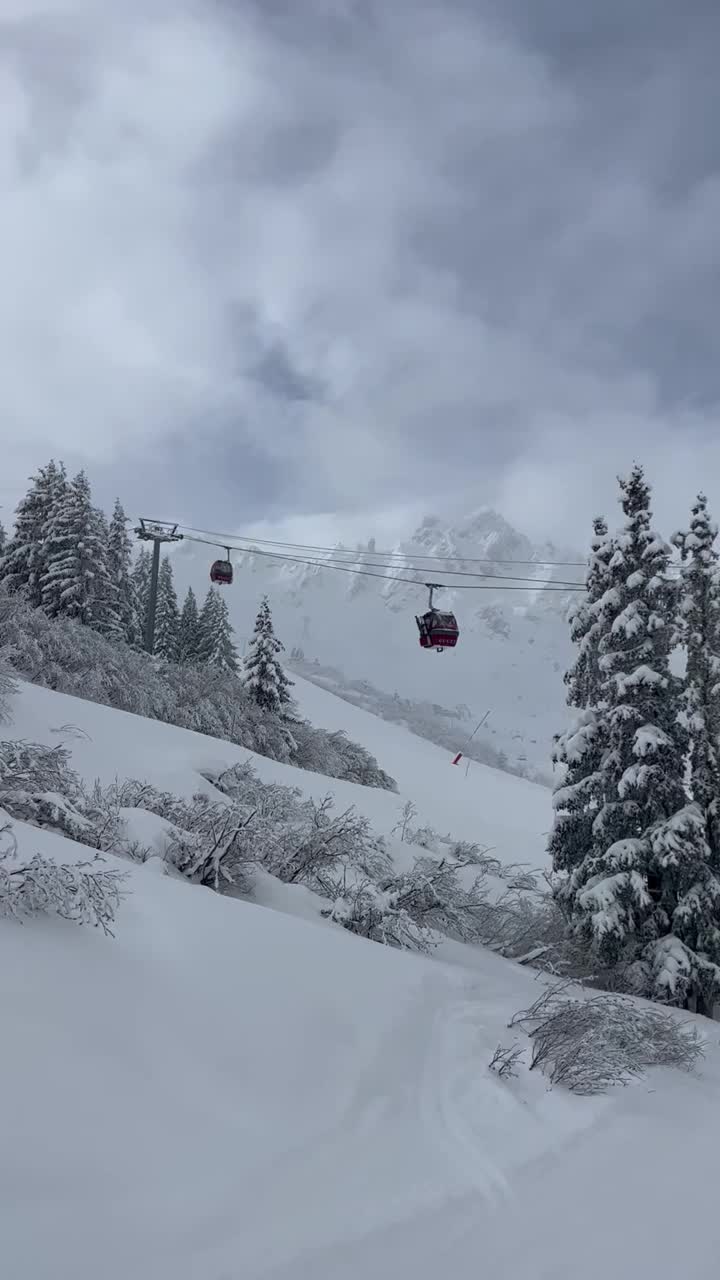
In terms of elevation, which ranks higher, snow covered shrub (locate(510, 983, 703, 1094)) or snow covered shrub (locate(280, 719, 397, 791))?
snow covered shrub (locate(510, 983, 703, 1094))

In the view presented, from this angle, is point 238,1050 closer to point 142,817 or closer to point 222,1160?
point 222,1160

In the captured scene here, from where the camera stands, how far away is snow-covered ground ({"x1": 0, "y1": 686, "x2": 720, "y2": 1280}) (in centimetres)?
239

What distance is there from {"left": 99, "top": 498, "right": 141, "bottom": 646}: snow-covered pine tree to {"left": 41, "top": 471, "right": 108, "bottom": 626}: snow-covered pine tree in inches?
46.5

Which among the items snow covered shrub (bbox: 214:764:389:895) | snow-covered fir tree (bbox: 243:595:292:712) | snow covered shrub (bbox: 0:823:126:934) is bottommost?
snow covered shrub (bbox: 214:764:389:895)

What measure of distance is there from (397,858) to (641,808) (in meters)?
3.81

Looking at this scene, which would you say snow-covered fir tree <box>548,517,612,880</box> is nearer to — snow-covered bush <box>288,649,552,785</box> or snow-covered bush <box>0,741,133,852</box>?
snow-covered bush <box>0,741,133,852</box>

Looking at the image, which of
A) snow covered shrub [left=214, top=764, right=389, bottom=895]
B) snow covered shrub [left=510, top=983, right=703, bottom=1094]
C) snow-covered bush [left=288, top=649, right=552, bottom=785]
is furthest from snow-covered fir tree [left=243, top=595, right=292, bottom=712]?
snow-covered bush [left=288, top=649, right=552, bottom=785]

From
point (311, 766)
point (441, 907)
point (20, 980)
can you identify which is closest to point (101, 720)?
point (441, 907)

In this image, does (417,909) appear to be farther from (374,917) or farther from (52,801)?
(52,801)

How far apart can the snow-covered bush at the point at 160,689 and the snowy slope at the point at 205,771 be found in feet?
11.0

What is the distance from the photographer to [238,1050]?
3.53 metres

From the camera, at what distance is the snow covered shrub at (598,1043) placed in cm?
472

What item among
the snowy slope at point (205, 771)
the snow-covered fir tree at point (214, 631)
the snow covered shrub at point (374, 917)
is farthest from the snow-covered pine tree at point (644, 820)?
the snow-covered fir tree at point (214, 631)

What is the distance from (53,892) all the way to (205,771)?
8.34 m
